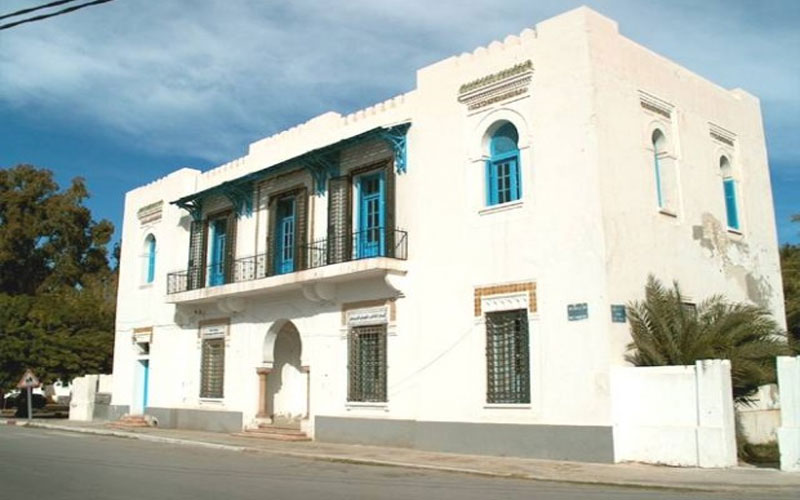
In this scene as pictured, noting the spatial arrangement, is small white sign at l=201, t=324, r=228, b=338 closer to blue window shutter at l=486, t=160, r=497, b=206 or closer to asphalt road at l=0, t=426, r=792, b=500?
asphalt road at l=0, t=426, r=792, b=500

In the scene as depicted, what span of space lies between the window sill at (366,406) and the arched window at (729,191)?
9151 mm

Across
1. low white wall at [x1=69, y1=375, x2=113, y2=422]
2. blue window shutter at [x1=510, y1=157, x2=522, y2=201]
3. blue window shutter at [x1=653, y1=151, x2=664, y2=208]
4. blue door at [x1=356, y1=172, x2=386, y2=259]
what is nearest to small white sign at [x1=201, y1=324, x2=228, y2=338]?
blue door at [x1=356, y1=172, x2=386, y2=259]

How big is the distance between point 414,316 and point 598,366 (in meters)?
4.75

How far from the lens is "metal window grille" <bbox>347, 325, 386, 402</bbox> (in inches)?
714

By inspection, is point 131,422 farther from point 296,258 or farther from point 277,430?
point 296,258

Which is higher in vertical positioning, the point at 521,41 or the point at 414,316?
the point at 521,41

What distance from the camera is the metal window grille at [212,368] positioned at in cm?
2302

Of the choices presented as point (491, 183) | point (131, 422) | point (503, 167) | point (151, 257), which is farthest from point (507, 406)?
point (151, 257)

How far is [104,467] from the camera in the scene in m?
13.5

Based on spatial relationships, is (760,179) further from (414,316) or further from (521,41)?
(414,316)

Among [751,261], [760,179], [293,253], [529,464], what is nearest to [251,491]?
[529,464]

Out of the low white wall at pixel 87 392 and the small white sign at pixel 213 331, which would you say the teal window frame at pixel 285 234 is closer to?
the small white sign at pixel 213 331

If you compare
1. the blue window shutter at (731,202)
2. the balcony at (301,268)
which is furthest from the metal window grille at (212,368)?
the blue window shutter at (731,202)

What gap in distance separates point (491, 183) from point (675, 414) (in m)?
6.05
